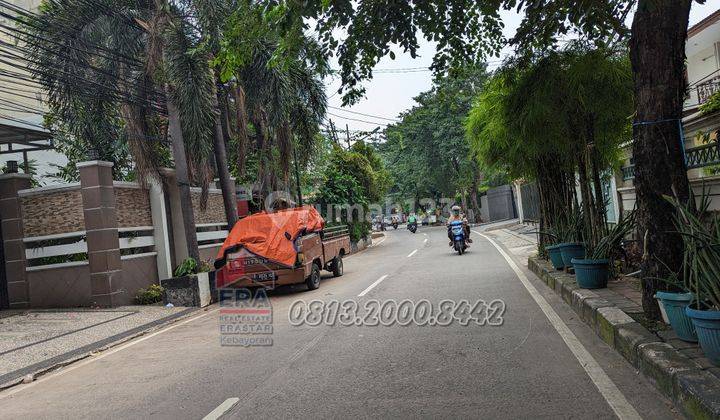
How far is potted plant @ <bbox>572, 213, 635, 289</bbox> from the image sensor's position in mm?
7754

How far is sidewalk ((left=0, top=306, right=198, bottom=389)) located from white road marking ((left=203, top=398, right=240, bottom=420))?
11.7ft

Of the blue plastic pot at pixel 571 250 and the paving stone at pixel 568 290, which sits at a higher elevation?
the blue plastic pot at pixel 571 250

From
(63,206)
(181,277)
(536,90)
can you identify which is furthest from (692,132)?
(63,206)

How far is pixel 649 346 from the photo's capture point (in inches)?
187

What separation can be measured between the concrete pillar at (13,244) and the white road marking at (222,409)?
994 centimetres

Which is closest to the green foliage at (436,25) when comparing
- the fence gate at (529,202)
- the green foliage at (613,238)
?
the green foliage at (613,238)

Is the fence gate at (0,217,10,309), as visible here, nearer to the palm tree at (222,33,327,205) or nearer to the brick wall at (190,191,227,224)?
the brick wall at (190,191,227,224)

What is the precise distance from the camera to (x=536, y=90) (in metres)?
8.66

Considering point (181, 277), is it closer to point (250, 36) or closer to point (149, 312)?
point (149, 312)

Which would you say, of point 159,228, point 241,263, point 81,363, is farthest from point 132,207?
point 81,363

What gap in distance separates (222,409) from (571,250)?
6892 mm

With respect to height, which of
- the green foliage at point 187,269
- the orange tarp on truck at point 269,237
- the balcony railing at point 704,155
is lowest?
the green foliage at point 187,269

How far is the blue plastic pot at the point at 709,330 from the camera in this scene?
3.89m

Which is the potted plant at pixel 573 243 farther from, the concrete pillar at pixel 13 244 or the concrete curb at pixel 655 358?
the concrete pillar at pixel 13 244
